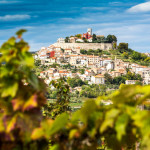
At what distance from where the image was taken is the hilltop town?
31.4 meters

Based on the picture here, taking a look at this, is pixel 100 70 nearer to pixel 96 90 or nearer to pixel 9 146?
pixel 96 90

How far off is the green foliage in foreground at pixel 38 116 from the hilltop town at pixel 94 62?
28815mm

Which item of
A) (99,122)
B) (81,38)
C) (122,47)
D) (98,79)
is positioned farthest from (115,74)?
(99,122)

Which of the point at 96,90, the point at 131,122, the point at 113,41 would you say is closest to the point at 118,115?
the point at 131,122

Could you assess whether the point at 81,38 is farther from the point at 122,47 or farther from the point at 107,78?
the point at 107,78

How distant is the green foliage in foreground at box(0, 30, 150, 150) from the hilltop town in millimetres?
28815

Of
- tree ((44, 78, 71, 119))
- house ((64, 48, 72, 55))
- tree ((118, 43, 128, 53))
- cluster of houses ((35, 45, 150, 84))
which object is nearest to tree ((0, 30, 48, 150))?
tree ((44, 78, 71, 119))

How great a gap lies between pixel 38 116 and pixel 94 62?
36331 mm

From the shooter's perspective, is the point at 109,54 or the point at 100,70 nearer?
the point at 100,70

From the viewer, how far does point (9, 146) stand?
0.43m

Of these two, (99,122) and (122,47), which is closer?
(99,122)

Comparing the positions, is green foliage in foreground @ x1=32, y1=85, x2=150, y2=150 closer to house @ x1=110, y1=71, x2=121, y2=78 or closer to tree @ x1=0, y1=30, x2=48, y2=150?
tree @ x1=0, y1=30, x2=48, y2=150

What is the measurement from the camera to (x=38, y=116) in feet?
1.41

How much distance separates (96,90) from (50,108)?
25.5 metres
